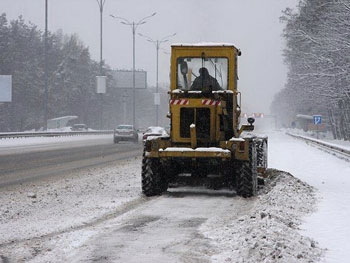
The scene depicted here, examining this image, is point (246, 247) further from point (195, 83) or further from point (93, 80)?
point (93, 80)

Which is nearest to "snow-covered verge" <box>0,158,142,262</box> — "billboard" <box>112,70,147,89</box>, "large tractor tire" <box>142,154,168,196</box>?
"large tractor tire" <box>142,154,168,196</box>

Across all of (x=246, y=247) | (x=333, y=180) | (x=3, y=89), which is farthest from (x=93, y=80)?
(x=246, y=247)

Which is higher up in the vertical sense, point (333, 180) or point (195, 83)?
point (195, 83)

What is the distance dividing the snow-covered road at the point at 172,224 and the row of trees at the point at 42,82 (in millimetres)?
56738

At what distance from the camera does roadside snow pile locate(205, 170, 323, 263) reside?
23.6 ft

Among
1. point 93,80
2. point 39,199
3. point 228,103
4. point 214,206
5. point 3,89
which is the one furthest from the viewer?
point 93,80

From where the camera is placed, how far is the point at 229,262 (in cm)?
711

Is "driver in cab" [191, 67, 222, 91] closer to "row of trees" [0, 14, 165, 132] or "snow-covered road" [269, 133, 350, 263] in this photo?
"snow-covered road" [269, 133, 350, 263]

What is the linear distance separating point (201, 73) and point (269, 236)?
6900 mm

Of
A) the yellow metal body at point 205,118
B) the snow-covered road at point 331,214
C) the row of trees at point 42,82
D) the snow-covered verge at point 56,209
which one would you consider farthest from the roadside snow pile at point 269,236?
the row of trees at point 42,82

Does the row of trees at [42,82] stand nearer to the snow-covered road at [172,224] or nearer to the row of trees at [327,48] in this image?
the row of trees at [327,48]

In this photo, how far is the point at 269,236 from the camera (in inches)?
313

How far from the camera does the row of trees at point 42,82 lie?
87562 mm

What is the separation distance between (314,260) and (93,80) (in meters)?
113
